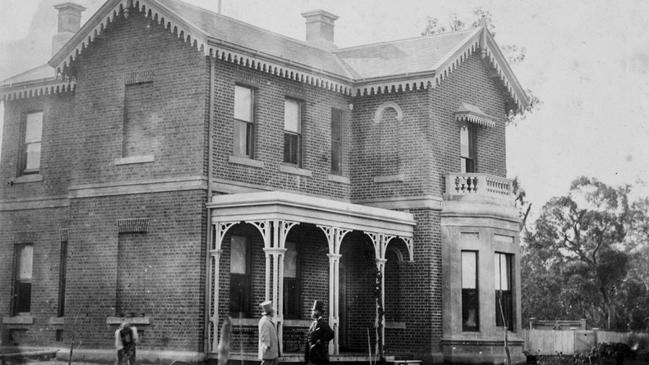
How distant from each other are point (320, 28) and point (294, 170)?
8196 mm

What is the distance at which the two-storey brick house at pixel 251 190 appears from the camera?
2561 cm

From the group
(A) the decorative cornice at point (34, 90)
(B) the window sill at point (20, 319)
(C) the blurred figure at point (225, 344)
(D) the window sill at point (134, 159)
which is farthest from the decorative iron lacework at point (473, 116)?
(B) the window sill at point (20, 319)

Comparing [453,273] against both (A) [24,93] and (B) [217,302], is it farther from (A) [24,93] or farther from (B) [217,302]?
(A) [24,93]

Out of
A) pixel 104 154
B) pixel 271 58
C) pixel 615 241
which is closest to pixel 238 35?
pixel 271 58

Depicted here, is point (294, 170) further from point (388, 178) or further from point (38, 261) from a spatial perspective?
point (38, 261)

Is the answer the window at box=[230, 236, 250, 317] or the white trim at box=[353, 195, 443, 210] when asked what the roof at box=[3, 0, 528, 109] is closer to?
the white trim at box=[353, 195, 443, 210]

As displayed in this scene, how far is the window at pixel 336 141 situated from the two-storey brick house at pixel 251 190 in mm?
59

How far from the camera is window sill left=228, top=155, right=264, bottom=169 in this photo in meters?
26.4

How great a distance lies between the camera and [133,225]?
26.3m

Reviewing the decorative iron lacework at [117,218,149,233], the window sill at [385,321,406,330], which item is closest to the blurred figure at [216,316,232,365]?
the decorative iron lacework at [117,218,149,233]

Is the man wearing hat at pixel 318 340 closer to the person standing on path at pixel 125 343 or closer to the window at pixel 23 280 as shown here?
the person standing on path at pixel 125 343

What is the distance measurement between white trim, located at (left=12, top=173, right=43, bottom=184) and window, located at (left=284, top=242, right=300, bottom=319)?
828cm

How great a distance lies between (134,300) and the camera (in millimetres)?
26062

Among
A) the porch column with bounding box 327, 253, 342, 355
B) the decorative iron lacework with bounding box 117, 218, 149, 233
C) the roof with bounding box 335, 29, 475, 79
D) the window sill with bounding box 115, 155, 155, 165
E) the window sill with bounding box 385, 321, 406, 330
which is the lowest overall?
the window sill with bounding box 385, 321, 406, 330
